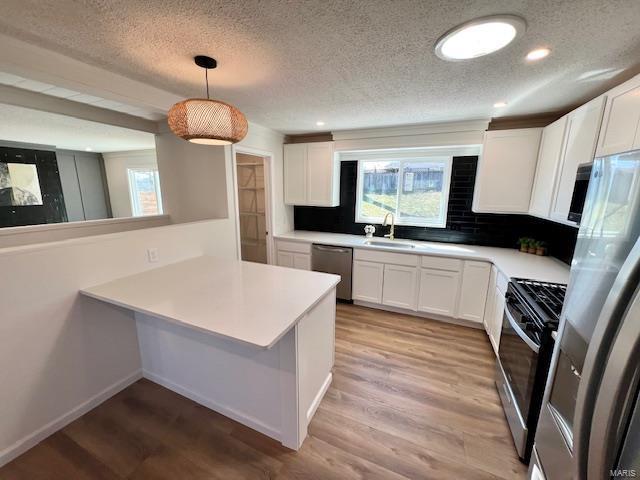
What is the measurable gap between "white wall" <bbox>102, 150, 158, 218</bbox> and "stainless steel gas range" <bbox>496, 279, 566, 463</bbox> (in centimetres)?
609

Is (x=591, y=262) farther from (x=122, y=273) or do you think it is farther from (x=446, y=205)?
(x=446, y=205)

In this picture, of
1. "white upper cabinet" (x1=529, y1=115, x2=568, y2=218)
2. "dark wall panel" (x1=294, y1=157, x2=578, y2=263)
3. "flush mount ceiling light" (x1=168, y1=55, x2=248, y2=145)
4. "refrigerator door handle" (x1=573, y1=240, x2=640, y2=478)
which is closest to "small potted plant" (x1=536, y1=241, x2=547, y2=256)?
"dark wall panel" (x1=294, y1=157, x2=578, y2=263)

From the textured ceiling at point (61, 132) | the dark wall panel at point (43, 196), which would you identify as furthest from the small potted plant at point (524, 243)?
the dark wall panel at point (43, 196)

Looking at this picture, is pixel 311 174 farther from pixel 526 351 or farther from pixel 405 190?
pixel 526 351

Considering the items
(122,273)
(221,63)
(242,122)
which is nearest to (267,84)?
(221,63)

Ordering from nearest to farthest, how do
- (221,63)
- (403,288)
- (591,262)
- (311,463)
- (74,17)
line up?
1. (591,262)
2. (74,17)
3. (311,463)
4. (221,63)
5. (403,288)

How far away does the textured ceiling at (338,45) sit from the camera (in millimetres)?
1130

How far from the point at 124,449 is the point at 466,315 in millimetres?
3126

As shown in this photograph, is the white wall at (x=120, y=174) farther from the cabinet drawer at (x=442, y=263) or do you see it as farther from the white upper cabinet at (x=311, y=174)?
the cabinet drawer at (x=442, y=263)

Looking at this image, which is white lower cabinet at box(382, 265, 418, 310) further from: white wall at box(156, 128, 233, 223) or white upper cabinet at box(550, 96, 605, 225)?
white wall at box(156, 128, 233, 223)

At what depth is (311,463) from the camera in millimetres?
1442

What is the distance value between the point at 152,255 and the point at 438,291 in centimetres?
290

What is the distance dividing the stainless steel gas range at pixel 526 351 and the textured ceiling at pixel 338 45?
4.65 ft

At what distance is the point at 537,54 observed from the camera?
4.81 feet
